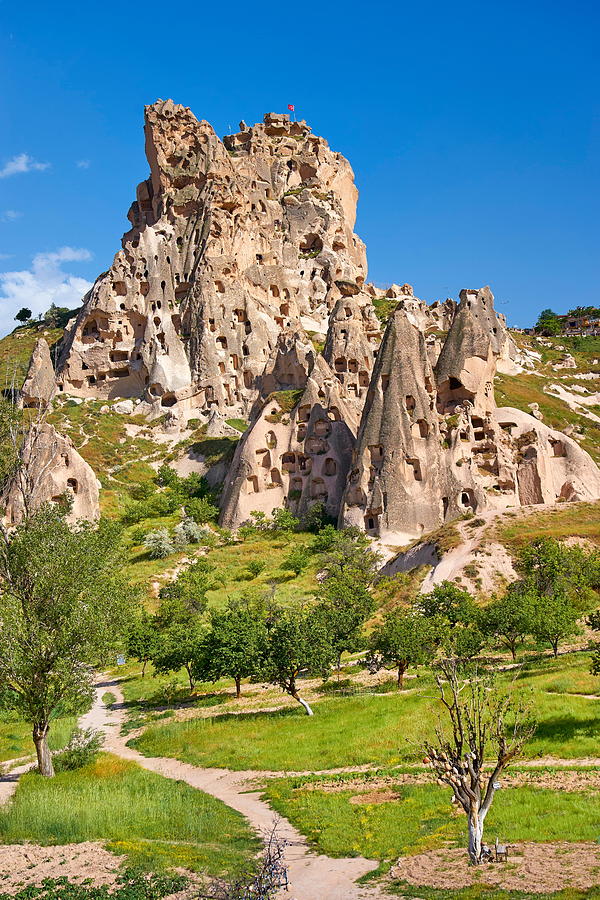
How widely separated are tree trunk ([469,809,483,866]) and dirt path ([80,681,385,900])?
1842 millimetres

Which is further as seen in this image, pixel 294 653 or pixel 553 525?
pixel 553 525

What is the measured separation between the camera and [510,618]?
35938mm

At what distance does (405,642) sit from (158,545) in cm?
3285

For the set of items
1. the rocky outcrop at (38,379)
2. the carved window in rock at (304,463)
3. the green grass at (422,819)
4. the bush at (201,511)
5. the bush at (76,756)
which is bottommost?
the green grass at (422,819)

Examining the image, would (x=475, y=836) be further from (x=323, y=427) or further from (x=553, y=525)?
(x=323, y=427)

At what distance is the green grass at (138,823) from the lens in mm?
→ 15898

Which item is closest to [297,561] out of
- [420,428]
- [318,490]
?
[318,490]

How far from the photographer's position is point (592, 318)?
184500 millimetres

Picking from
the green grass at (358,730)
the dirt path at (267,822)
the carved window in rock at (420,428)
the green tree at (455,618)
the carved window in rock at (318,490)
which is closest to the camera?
the dirt path at (267,822)

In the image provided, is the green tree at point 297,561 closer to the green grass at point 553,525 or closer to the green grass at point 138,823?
the green grass at point 553,525

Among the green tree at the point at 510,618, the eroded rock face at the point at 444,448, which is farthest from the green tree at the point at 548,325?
the green tree at the point at 510,618

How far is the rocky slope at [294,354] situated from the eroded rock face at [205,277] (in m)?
0.28

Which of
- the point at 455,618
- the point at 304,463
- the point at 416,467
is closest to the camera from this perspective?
the point at 455,618

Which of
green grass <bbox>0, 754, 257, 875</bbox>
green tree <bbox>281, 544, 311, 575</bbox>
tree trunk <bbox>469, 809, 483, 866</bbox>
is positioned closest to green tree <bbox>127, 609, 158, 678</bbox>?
green tree <bbox>281, 544, 311, 575</bbox>
